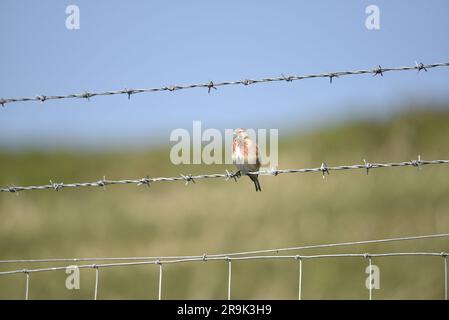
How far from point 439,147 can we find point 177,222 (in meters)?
6.78

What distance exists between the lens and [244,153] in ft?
30.1

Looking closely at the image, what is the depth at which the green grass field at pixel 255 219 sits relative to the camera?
55.0 feet

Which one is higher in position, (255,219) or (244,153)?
(255,219)

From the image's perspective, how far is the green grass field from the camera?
16.8 m

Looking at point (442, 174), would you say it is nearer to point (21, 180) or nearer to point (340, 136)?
point (340, 136)

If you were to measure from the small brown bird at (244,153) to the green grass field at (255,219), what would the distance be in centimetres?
611

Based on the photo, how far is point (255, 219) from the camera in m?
19.2

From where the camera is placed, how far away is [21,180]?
76.4ft

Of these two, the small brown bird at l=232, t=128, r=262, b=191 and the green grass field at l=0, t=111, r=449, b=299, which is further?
the green grass field at l=0, t=111, r=449, b=299

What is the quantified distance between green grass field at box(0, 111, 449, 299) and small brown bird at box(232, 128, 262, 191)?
611 cm

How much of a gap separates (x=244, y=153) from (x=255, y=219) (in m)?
10.2

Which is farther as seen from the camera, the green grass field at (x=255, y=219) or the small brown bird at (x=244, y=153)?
the green grass field at (x=255, y=219)

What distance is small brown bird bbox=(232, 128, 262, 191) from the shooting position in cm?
912

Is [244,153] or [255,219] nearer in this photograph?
[244,153]
